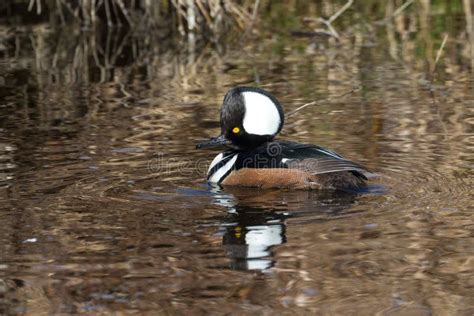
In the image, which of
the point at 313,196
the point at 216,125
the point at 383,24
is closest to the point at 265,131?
the point at 313,196

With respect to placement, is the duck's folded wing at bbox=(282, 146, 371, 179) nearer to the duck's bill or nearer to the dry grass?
the duck's bill

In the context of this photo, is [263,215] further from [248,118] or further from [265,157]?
[248,118]

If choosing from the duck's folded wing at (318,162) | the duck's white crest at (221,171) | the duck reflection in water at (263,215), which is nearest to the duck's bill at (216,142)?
the duck's white crest at (221,171)

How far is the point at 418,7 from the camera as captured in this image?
51.2ft

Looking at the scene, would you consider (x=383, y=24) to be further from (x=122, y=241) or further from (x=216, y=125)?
(x=122, y=241)

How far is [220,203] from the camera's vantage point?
7.36 metres

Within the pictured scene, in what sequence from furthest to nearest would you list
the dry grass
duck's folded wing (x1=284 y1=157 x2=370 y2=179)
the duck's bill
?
the dry grass, the duck's bill, duck's folded wing (x1=284 y1=157 x2=370 y2=179)

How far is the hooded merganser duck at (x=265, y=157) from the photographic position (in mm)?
7523

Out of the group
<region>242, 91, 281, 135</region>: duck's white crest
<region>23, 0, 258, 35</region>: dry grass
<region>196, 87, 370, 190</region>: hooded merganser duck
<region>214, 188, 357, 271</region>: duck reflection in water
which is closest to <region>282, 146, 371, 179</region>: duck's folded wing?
<region>196, 87, 370, 190</region>: hooded merganser duck

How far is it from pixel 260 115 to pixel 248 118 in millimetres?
104

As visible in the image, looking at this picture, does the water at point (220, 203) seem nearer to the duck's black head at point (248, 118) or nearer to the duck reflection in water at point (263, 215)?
the duck reflection in water at point (263, 215)

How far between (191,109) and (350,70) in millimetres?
2452

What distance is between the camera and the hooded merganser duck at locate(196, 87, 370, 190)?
24.7 feet

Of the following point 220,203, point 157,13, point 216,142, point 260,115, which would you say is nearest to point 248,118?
point 260,115
